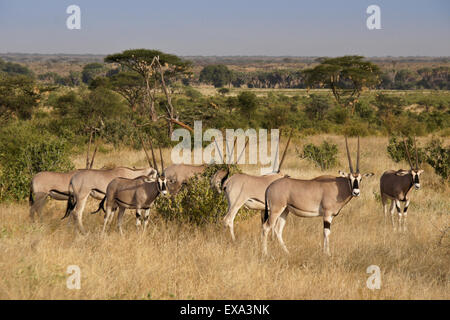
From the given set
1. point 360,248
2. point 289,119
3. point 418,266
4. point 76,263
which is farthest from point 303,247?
point 289,119

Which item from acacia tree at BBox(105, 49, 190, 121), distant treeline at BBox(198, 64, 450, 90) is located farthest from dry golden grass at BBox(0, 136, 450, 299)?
distant treeline at BBox(198, 64, 450, 90)

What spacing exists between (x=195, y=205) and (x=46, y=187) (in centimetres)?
239

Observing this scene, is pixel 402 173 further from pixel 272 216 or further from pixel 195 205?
pixel 195 205

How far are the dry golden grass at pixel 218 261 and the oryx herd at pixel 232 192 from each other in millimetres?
350

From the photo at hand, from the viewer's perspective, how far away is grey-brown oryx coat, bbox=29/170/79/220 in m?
7.80

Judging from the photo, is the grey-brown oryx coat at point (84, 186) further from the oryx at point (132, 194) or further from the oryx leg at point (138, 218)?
the oryx leg at point (138, 218)

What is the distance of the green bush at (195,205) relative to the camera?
799cm

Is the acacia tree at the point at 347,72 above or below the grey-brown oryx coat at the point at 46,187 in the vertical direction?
above

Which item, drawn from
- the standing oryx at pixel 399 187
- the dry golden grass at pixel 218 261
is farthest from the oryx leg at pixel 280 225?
the standing oryx at pixel 399 187

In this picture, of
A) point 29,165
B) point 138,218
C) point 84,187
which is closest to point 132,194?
point 138,218

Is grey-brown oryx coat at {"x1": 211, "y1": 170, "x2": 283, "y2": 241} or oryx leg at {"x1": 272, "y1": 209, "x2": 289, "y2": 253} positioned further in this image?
grey-brown oryx coat at {"x1": 211, "y1": 170, "x2": 283, "y2": 241}

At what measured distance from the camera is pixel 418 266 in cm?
662

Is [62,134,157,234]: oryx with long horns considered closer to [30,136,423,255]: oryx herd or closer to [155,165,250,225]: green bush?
[30,136,423,255]: oryx herd
